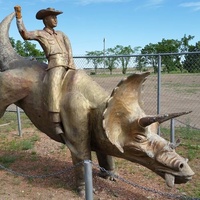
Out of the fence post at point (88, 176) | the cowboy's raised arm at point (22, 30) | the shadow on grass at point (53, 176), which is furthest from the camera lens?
A: the shadow on grass at point (53, 176)

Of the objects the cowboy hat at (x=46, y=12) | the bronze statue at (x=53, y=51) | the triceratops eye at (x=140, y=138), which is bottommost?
the triceratops eye at (x=140, y=138)

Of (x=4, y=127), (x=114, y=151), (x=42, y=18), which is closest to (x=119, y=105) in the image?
(x=114, y=151)

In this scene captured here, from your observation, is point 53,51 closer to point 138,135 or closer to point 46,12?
point 46,12

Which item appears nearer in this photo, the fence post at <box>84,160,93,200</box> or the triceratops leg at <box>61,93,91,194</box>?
the fence post at <box>84,160,93,200</box>

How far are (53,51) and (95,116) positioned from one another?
3.76ft

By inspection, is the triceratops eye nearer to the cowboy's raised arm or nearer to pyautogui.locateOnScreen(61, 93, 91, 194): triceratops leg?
pyautogui.locateOnScreen(61, 93, 91, 194): triceratops leg

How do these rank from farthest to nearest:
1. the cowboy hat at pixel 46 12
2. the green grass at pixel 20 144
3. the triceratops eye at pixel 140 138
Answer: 1. the green grass at pixel 20 144
2. the cowboy hat at pixel 46 12
3. the triceratops eye at pixel 140 138

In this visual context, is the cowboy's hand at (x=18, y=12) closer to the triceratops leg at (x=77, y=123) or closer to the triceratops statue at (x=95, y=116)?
the triceratops statue at (x=95, y=116)

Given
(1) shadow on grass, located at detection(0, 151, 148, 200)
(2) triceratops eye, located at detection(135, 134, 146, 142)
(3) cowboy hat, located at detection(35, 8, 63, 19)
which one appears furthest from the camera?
(1) shadow on grass, located at detection(0, 151, 148, 200)

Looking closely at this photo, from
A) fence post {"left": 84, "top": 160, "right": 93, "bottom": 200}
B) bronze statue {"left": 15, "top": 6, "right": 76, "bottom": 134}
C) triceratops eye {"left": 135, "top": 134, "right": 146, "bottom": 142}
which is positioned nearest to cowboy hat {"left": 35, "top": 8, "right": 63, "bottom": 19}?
bronze statue {"left": 15, "top": 6, "right": 76, "bottom": 134}

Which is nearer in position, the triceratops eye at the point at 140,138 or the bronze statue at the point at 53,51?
the triceratops eye at the point at 140,138

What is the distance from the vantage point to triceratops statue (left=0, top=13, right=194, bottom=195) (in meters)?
3.53

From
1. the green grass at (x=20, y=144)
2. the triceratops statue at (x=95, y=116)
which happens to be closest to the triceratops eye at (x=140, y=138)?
the triceratops statue at (x=95, y=116)

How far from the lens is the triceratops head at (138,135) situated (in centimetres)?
343
